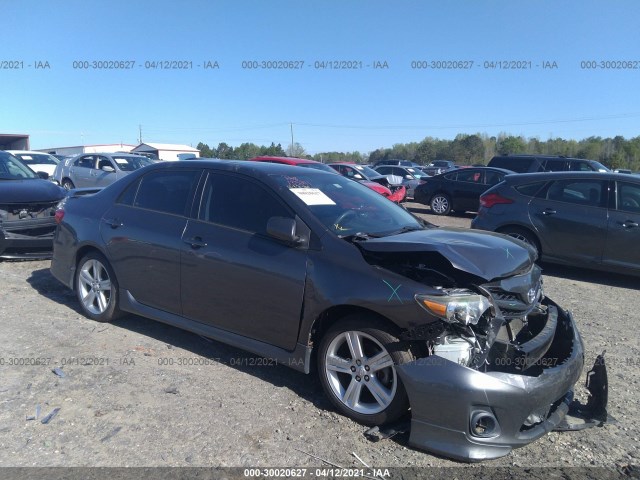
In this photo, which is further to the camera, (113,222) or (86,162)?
(86,162)

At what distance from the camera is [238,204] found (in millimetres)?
4293

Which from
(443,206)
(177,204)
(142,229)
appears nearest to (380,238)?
(177,204)

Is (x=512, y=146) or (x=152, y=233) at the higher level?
(x=512, y=146)

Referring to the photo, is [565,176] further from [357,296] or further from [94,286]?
[94,286]

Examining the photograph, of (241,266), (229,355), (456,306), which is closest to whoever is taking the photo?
(456,306)

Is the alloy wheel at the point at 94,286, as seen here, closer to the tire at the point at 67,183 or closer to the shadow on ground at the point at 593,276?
the shadow on ground at the point at 593,276

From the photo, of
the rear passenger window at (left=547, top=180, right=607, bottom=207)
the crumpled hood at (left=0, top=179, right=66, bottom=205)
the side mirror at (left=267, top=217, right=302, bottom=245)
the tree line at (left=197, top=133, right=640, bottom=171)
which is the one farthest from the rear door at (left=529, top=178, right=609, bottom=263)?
the tree line at (left=197, top=133, right=640, bottom=171)

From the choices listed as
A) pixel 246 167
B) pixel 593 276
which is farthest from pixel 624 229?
pixel 246 167

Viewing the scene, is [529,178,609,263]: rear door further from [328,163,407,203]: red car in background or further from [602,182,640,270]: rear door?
[328,163,407,203]: red car in background

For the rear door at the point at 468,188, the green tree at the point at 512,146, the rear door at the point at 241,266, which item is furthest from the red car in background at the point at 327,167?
the green tree at the point at 512,146

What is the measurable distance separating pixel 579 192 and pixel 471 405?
5885 mm

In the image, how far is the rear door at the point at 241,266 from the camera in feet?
12.5

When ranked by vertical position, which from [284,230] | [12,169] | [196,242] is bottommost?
[196,242]

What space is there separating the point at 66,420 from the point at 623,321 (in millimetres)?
5516
